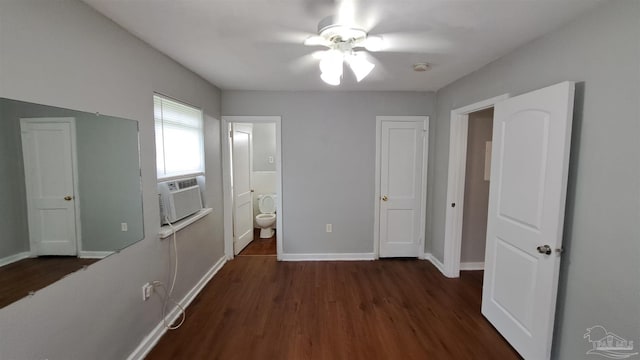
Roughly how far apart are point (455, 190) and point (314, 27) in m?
2.39

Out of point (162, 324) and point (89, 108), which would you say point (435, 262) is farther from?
point (89, 108)

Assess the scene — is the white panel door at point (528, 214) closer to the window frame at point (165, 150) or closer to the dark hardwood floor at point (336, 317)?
the dark hardwood floor at point (336, 317)

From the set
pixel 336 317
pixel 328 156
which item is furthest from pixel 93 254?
pixel 328 156

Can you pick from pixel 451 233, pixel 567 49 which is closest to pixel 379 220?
pixel 451 233

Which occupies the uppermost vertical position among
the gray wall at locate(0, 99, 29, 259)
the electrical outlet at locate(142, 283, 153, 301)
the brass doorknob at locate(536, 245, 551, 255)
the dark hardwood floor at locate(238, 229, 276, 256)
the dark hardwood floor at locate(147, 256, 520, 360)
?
the gray wall at locate(0, 99, 29, 259)

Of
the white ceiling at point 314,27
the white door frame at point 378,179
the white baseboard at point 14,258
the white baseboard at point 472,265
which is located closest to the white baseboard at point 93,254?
the white baseboard at point 14,258

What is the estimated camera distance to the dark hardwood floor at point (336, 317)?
6.45 ft

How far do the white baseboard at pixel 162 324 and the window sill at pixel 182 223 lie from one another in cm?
72

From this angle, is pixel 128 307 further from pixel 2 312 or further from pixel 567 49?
pixel 567 49

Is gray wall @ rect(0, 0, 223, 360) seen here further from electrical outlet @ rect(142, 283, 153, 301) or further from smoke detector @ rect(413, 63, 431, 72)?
smoke detector @ rect(413, 63, 431, 72)

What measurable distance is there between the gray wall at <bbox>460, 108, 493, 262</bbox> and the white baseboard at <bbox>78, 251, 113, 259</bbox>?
137 inches

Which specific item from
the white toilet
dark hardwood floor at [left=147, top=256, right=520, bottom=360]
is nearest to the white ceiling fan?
dark hardwood floor at [left=147, top=256, right=520, bottom=360]

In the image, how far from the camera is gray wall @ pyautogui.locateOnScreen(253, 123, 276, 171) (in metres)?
5.07

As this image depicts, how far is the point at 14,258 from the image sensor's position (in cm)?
114
